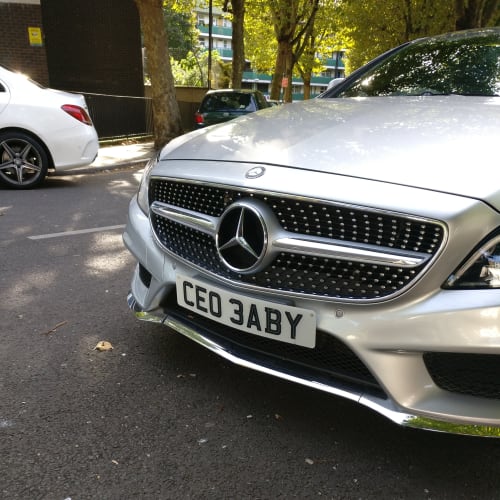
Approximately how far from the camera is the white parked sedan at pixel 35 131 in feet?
21.8

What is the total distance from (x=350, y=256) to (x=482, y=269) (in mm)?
402

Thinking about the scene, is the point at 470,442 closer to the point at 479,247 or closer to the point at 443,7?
the point at 479,247

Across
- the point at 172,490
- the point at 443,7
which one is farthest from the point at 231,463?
the point at 443,7

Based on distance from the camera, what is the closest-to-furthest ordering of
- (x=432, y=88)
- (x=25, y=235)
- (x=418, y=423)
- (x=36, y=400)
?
(x=418, y=423)
(x=36, y=400)
(x=432, y=88)
(x=25, y=235)

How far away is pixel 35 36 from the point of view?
526 inches

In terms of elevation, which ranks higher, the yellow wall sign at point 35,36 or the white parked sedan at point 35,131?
the yellow wall sign at point 35,36

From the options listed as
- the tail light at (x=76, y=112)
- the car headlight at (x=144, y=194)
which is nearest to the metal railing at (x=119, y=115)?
the tail light at (x=76, y=112)

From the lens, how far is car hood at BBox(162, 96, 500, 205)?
1.73 m

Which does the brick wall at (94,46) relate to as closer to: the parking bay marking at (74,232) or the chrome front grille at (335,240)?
the parking bay marking at (74,232)

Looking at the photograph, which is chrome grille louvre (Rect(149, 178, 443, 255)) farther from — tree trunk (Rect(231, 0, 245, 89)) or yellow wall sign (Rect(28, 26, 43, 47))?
tree trunk (Rect(231, 0, 245, 89))

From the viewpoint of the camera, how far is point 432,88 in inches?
120

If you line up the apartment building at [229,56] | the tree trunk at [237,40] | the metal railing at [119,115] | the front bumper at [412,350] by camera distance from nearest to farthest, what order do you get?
the front bumper at [412,350]
the metal railing at [119,115]
the tree trunk at [237,40]
the apartment building at [229,56]

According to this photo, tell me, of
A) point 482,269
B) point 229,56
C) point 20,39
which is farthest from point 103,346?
point 229,56

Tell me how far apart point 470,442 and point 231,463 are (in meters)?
0.92
